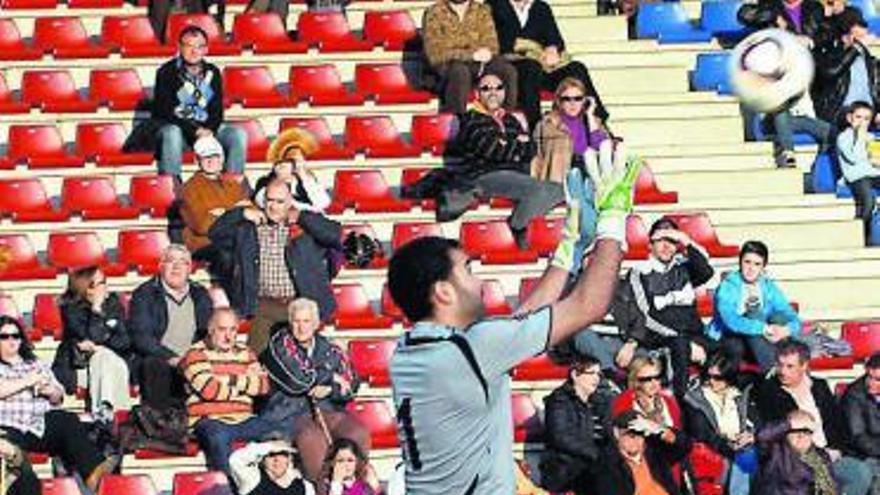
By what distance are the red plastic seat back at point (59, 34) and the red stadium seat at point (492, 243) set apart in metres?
3.32

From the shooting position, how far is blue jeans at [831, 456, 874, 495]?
14570 mm

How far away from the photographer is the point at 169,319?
1469cm

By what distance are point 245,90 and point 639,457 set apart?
190 inches

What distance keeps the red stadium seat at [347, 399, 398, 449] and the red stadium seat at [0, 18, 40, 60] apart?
438 centimetres

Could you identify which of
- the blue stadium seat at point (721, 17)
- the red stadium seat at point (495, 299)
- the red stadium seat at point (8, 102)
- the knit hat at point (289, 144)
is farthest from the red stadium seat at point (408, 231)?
the blue stadium seat at point (721, 17)

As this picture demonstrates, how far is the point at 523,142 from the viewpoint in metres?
16.5

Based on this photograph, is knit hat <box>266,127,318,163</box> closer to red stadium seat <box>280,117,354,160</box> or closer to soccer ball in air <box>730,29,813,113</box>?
red stadium seat <box>280,117,354,160</box>

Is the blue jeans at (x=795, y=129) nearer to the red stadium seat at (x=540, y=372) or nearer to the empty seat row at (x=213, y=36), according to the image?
the empty seat row at (x=213, y=36)

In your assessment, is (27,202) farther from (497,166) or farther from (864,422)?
(864,422)

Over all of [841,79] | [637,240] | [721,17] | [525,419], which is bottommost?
[525,419]

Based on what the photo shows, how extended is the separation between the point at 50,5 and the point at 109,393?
4973 mm

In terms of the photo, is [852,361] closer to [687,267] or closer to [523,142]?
[687,267]

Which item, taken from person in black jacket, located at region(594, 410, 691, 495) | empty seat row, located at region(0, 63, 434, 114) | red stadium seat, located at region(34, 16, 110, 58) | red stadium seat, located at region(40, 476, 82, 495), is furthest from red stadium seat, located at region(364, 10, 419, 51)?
red stadium seat, located at region(40, 476, 82, 495)

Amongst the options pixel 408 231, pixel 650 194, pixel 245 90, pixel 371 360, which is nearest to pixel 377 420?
pixel 371 360
